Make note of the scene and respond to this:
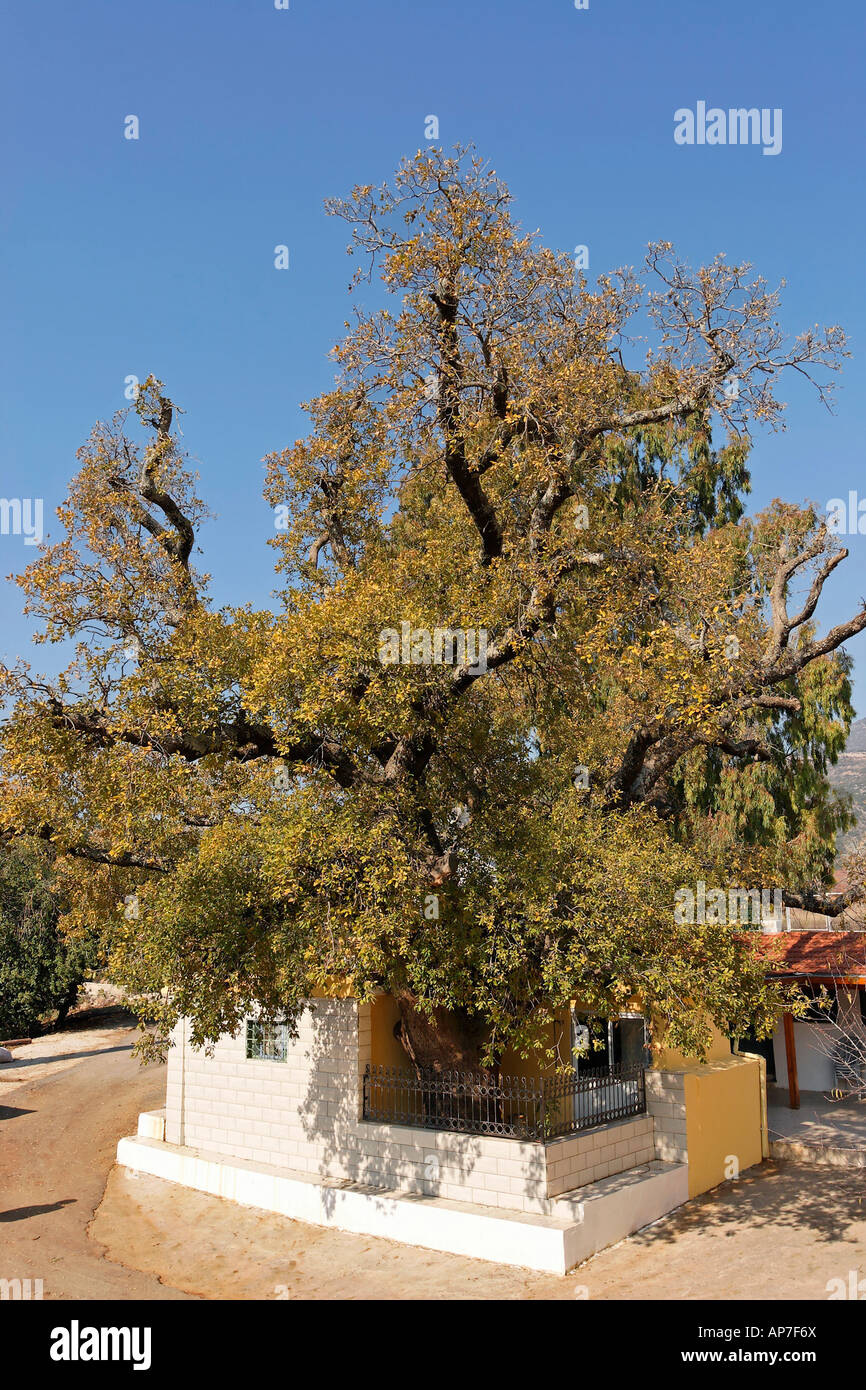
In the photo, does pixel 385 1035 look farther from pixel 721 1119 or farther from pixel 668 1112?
pixel 721 1119

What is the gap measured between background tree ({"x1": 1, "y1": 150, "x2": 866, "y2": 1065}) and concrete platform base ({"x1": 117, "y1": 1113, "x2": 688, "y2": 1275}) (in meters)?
1.83

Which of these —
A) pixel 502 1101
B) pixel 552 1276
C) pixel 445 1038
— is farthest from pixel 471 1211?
pixel 445 1038

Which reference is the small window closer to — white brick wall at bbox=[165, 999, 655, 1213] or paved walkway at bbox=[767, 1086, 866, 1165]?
white brick wall at bbox=[165, 999, 655, 1213]

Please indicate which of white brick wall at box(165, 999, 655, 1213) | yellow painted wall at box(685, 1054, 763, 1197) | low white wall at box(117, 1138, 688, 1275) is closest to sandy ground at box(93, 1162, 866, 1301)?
low white wall at box(117, 1138, 688, 1275)

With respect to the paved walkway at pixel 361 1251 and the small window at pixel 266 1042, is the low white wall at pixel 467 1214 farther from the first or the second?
the small window at pixel 266 1042

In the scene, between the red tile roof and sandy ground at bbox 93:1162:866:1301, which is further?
the red tile roof

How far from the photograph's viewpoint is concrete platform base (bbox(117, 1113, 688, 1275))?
31.7 feet

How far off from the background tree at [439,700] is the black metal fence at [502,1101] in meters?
0.44

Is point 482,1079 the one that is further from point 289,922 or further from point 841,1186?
point 841,1186

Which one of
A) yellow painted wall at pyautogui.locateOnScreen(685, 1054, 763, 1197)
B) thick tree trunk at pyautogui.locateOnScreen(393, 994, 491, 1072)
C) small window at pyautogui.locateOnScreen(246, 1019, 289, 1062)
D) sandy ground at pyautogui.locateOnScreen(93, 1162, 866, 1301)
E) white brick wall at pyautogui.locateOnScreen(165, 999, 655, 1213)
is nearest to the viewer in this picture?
sandy ground at pyautogui.locateOnScreen(93, 1162, 866, 1301)

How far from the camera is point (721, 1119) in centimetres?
1293

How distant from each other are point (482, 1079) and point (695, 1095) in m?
3.14

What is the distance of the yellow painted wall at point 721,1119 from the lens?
12273 mm
